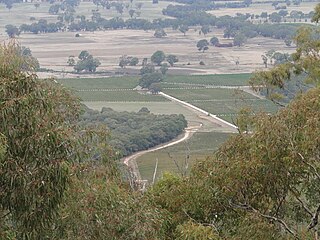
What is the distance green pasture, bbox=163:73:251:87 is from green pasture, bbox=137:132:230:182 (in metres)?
14.4

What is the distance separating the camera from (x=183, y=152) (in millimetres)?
27250

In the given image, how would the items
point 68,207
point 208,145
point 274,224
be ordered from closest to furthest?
point 68,207
point 274,224
point 208,145

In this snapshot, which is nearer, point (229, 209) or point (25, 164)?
point (25, 164)

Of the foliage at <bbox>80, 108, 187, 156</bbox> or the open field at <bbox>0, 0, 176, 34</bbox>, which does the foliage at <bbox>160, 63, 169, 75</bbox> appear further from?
the open field at <bbox>0, 0, 176, 34</bbox>

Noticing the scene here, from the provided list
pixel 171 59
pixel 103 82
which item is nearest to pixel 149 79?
pixel 103 82

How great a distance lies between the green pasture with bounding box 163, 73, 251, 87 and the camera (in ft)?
149

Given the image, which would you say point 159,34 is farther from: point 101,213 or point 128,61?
point 101,213

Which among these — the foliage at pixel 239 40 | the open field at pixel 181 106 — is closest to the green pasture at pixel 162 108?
the open field at pixel 181 106

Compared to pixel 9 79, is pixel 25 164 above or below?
below

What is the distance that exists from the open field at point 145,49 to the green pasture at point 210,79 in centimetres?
179

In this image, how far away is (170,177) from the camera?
901 cm

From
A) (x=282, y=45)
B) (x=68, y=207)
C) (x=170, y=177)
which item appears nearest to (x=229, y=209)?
(x=170, y=177)

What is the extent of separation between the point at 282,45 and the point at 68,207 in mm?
56407

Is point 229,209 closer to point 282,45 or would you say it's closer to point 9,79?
point 9,79
